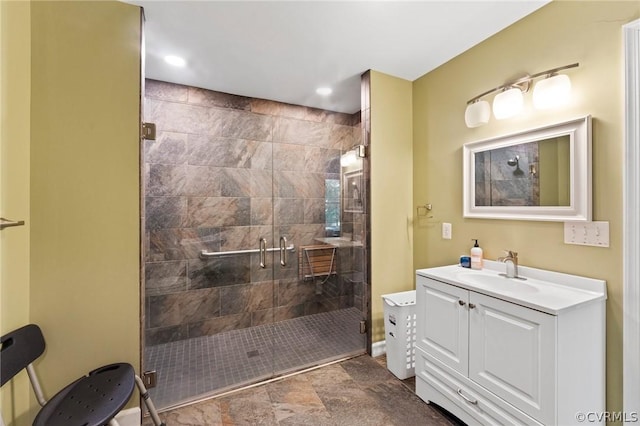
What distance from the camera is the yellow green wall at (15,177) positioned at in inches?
48.8

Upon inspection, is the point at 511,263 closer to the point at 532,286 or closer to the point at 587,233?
the point at 532,286

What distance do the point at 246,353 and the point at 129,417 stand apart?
971 millimetres

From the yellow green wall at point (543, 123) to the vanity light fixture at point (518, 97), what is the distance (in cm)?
6

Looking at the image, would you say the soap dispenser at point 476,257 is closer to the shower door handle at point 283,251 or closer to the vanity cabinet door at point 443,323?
the vanity cabinet door at point 443,323

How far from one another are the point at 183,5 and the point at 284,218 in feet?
6.22

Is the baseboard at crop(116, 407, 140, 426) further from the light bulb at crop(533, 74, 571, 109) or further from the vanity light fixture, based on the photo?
the light bulb at crop(533, 74, 571, 109)

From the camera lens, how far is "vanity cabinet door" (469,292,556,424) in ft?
3.86

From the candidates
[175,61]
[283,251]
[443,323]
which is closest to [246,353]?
[283,251]

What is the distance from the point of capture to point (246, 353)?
2.44 m

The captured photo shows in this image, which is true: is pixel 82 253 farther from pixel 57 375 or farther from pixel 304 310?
pixel 304 310

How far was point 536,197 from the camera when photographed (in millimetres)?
1649

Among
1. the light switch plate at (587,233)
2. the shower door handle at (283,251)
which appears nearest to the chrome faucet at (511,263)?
the light switch plate at (587,233)

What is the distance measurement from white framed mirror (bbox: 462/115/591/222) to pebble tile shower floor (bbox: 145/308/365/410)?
1.53 metres

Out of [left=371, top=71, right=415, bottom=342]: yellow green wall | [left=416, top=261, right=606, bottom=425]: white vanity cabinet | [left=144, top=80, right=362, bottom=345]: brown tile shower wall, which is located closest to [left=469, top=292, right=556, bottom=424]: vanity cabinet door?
[left=416, top=261, right=606, bottom=425]: white vanity cabinet
